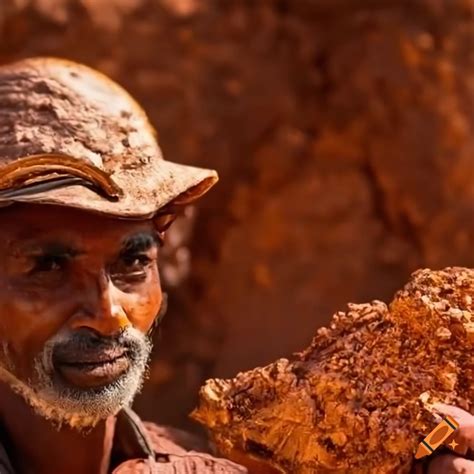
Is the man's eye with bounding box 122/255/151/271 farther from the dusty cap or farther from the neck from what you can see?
the neck

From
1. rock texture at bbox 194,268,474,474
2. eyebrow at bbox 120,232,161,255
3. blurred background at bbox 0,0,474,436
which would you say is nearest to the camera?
rock texture at bbox 194,268,474,474

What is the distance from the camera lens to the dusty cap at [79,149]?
6.08 feet

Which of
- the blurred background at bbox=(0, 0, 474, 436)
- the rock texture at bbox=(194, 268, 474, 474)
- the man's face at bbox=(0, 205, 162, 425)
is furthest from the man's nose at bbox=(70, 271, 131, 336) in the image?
the blurred background at bbox=(0, 0, 474, 436)

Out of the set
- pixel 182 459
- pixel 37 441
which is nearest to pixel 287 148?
pixel 182 459

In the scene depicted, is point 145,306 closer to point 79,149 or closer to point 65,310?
point 65,310

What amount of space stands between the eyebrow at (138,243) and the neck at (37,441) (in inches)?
10.1

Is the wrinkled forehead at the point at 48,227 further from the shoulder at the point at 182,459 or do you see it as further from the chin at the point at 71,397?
the shoulder at the point at 182,459

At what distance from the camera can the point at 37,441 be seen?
77.9 inches

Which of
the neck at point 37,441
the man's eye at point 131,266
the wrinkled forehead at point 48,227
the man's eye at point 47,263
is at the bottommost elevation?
the neck at point 37,441

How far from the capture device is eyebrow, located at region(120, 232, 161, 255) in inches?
76.6

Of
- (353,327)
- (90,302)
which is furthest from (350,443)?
(90,302)

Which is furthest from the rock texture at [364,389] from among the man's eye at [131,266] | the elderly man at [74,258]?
the man's eye at [131,266]

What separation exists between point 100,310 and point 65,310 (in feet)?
0.15

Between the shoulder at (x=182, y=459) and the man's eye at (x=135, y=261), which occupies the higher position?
the man's eye at (x=135, y=261)
